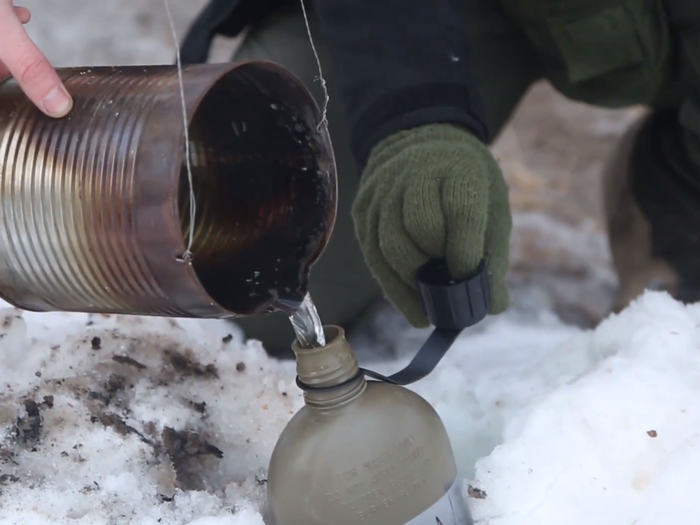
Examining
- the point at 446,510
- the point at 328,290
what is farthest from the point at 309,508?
the point at 328,290

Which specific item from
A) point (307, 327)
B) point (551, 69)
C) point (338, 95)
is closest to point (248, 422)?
point (307, 327)

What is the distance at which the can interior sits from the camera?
104 cm

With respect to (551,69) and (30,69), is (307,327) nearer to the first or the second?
(30,69)

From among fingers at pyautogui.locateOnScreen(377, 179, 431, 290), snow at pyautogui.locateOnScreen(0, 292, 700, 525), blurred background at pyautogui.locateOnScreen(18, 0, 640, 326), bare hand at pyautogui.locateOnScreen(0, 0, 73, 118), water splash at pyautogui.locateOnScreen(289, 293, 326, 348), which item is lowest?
blurred background at pyautogui.locateOnScreen(18, 0, 640, 326)

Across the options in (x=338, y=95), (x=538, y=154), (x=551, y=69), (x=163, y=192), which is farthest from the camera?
(x=538, y=154)

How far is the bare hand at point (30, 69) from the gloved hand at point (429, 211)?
0.46 meters

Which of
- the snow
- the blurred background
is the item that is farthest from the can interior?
the blurred background

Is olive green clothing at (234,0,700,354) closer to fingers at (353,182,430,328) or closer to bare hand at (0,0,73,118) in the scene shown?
fingers at (353,182,430,328)

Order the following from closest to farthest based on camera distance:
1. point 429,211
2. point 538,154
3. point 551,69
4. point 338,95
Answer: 1. point 429,211
2. point 338,95
3. point 551,69
4. point 538,154

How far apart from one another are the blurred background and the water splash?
95 centimetres

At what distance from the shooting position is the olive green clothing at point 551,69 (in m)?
1.52

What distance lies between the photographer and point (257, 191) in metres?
1.12

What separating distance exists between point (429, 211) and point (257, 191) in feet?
0.79

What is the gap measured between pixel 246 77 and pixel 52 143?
0.25 m
